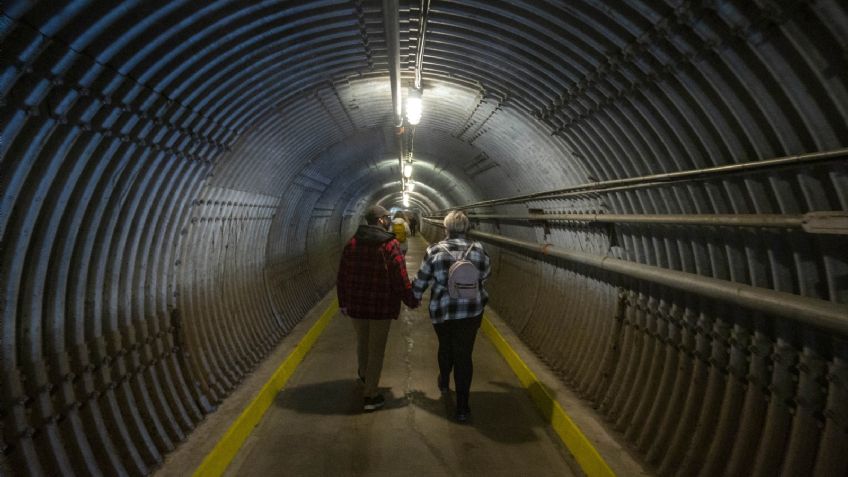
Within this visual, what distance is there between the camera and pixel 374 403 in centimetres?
559

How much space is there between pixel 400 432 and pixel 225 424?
5.70ft

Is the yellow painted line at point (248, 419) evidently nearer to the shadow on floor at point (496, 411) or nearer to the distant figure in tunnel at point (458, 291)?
the shadow on floor at point (496, 411)

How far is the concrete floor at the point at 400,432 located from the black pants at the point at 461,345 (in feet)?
1.28

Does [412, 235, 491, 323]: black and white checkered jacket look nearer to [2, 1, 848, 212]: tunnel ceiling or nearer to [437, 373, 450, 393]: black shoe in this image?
[437, 373, 450, 393]: black shoe

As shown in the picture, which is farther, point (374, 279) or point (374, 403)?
point (374, 403)

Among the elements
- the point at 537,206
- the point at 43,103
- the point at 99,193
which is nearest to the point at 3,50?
the point at 43,103

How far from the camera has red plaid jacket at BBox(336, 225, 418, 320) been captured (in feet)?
17.4

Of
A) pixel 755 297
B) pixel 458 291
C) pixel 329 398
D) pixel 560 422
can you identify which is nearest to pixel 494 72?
pixel 458 291

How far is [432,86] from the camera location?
7156mm

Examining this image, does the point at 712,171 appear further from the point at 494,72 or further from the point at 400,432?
the point at 400,432

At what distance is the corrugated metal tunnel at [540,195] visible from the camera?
9.19ft

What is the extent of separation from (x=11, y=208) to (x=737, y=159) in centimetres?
459

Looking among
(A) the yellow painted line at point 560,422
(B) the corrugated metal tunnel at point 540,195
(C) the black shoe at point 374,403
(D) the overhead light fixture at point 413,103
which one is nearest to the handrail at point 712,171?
(B) the corrugated metal tunnel at point 540,195

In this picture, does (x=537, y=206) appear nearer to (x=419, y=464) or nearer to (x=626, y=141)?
(x=626, y=141)
